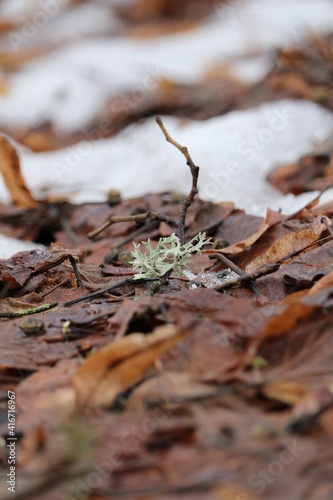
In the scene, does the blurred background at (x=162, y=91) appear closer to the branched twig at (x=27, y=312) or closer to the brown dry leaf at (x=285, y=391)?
the branched twig at (x=27, y=312)

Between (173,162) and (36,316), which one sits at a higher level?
(36,316)

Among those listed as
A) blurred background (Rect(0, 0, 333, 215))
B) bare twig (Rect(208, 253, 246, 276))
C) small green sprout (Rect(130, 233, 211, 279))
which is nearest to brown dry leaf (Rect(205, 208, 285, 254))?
bare twig (Rect(208, 253, 246, 276))

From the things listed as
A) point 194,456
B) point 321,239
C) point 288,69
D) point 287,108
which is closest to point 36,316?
point 194,456

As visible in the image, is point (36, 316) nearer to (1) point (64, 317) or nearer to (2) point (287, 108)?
(1) point (64, 317)

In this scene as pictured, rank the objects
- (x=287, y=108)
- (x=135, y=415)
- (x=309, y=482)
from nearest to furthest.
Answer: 1. (x=309, y=482)
2. (x=135, y=415)
3. (x=287, y=108)

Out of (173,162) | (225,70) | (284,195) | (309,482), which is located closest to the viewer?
(309,482)

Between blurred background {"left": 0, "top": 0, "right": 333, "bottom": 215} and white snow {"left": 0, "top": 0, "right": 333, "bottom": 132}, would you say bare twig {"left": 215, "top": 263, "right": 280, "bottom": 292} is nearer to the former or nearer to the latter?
blurred background {"left": 0, "top": 0, "right": 333, "bottom": 215}
